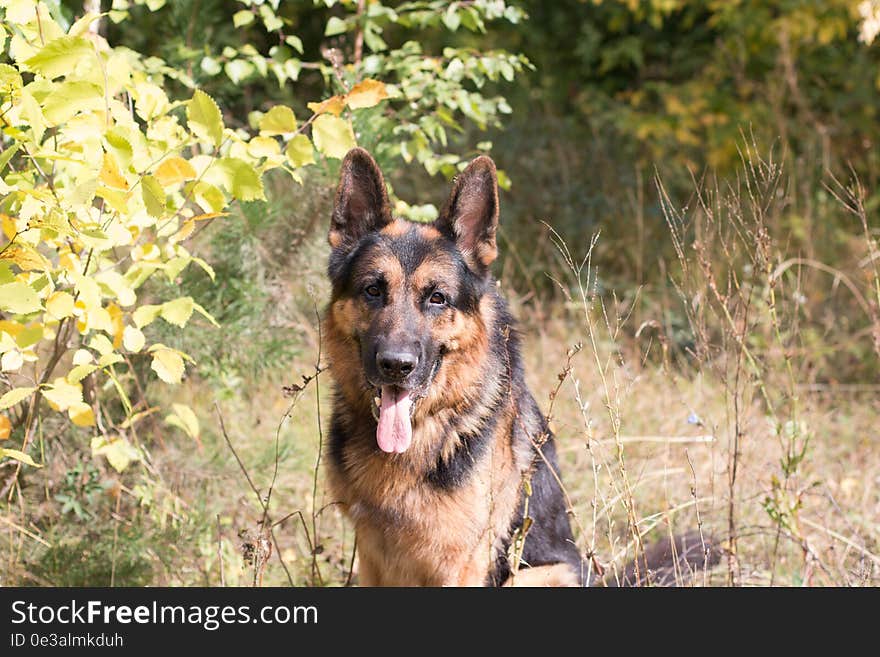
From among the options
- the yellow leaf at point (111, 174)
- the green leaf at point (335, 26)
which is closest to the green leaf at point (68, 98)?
the yellow leaf at point (111, 174)

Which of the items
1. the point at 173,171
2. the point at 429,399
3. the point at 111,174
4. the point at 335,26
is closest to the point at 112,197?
the point at 111,174

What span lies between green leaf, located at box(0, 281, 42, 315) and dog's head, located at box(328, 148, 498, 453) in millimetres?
1198

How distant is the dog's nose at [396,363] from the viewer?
334cm

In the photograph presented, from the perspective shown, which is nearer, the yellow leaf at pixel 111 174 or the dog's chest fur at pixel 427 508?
the yellow leaf at pixel 111 174

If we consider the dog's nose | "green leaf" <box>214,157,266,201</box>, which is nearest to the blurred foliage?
"green leaf" <box>214,157,266,201</box>

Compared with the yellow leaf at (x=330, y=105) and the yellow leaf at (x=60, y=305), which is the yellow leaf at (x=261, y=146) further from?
the yellow leaf at (x=60, y=305)

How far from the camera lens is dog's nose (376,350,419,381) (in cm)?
334

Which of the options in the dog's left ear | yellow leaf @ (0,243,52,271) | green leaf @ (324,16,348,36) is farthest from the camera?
green leaf @ (324,16,348,36)

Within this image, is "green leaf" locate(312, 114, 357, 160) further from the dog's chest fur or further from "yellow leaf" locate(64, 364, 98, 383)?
the dog's chest fur

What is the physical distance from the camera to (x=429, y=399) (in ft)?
12.0

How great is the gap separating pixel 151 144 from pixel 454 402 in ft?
4.77

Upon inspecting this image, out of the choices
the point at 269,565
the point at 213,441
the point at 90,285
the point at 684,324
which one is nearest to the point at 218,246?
the point at 213,441

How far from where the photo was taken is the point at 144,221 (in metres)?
3.01

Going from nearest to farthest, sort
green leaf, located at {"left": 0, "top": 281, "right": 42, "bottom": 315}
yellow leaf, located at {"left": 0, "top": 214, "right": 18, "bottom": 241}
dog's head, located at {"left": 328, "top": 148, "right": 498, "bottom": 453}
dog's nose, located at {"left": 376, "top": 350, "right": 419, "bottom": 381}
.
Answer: green leaf, located at {"left": 0, "top": 281, "right": 42, "bottom": 315} < yellow leaf, located at {"left": 0, "top": 214, "right": 18, "bottom": 241} < dog's nose, located at {"left": 376, "top": 350, "right": 419, "bottom": 381} < dog's head, located at {"left": 328, "top": 148, "right": 498, "bottom": 453}
